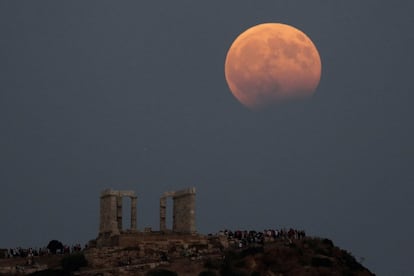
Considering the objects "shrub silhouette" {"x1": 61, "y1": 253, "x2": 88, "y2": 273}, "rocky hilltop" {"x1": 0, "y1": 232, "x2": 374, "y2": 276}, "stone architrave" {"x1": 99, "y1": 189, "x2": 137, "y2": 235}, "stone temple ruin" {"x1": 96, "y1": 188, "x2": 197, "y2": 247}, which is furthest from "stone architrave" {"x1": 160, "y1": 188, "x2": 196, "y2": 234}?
"shrub silhouette" {"x1": 61, "y1": 253, "x2": 88, "y2": 273}

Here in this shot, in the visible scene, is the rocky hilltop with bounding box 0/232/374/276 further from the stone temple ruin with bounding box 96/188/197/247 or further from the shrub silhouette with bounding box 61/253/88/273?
the stone temple ruin with bounding box 96/188/197/247

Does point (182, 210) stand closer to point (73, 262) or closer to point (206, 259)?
point (206, 259)

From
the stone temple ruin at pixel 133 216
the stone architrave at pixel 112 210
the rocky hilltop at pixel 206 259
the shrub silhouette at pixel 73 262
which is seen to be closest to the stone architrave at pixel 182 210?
the stone temple ruin at pixel 133 216

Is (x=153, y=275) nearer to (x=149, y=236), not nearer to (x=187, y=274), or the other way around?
(x=187, y=274)

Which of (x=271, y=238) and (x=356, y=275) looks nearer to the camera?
(x=356, y=275)

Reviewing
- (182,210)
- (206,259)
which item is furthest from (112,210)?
(206,259)

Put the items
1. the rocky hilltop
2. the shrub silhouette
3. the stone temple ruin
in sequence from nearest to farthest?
the rocky hilltop
the shrub silhouette
the stone temple ruin

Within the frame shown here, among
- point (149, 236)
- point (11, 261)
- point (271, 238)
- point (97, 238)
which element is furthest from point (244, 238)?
point (11, 261)

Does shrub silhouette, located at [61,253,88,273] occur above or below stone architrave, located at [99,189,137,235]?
below
